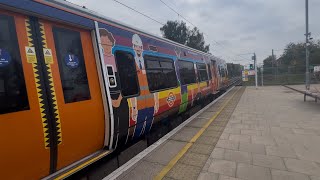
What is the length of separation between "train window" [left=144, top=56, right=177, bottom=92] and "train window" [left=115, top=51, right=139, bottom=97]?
0.75 m

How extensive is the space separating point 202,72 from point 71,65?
958cm

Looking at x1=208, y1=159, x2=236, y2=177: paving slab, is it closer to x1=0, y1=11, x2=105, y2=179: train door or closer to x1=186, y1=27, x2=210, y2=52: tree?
x1=0, y1=11, x2=105, y2=179: train door

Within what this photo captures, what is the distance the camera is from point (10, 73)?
9.76 feet

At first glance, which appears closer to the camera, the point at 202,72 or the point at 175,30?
the point at 202,72

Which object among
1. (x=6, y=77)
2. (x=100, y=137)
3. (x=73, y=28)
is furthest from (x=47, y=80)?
(x=100, y=137)

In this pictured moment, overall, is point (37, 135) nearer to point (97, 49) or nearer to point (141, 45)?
point (97, 49)

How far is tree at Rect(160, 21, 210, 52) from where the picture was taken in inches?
2186

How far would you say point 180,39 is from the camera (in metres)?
56.3

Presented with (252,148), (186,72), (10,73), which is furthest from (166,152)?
(186,72)

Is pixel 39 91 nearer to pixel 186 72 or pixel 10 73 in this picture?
pixel 10 73

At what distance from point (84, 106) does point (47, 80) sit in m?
0.77

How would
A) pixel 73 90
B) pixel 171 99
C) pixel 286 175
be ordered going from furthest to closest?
pixel 171 99, pixel 286 175, pixel 73 90

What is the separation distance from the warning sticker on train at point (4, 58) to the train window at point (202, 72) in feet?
32.0

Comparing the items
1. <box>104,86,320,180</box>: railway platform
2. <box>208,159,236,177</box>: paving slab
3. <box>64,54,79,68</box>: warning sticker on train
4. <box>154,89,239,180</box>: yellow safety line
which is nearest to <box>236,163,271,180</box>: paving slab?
<box>104,86,320,180</box>: railway platform
